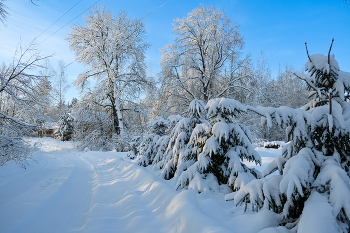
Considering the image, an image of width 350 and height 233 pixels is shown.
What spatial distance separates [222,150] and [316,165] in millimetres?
1885

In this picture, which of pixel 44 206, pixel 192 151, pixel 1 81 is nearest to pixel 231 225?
pixel 192 151

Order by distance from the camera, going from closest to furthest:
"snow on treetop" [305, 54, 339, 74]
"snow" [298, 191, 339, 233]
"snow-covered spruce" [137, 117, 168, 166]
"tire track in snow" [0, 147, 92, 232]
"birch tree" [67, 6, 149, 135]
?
"snow" [298, 191, 339, 233], "snow on treetop" [305, 54, 339, 74], "tire track in snow" [0, 147, 92, 232], "snow-covered spruce" [137, 117, 168, 166], "birch tree" [67, 6, 149, 135]

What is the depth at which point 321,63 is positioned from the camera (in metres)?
2.07

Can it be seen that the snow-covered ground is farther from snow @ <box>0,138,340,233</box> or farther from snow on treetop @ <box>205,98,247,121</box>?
snow on treetop @ <box>205,98,247,121</box>

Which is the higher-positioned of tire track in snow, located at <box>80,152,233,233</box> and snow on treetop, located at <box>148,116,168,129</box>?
snow on treetop, located at <box>148,116,168,129</box>

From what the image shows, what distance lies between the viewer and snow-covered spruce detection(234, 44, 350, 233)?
57.4 inches

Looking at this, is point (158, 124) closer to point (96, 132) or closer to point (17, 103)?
point (17, 103)

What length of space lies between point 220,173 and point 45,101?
5958 millimetres

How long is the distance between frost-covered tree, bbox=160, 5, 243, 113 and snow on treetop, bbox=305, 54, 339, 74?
468 inches

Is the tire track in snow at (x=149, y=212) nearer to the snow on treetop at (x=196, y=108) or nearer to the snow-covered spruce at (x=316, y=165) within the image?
the snow-covered spruce at (x=316, y=165)

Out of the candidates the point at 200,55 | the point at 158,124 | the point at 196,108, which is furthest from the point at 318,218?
the point at 200,55

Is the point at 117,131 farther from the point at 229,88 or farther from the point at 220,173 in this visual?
the point at 220,173

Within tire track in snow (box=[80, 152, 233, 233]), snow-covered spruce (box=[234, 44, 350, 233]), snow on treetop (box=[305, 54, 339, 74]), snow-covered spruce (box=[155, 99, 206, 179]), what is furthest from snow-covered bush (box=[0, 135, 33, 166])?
snow on treetop (box=[305, 54, 339, 74])

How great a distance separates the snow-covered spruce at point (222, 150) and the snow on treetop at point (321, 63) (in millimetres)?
1269
